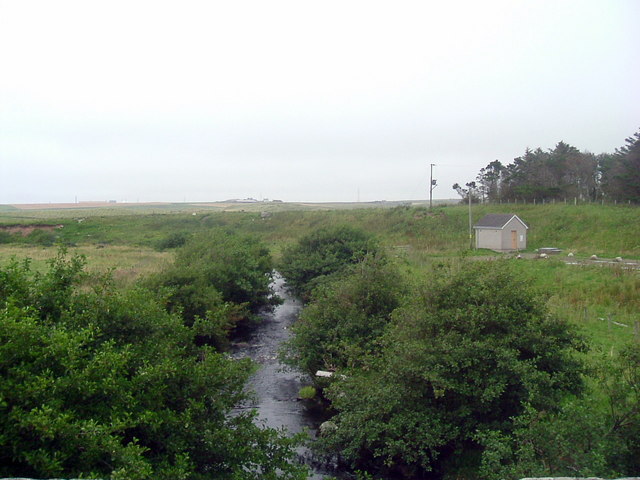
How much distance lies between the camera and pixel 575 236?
44.0 metres

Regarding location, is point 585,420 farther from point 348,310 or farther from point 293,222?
point 293,222

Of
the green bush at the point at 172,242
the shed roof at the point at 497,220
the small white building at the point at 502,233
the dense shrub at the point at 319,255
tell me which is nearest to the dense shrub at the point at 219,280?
the dense shrub at the point at 319,255

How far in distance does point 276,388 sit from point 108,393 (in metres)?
11.3

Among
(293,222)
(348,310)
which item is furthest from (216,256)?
(293,222)

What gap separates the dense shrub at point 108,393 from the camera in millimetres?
6281

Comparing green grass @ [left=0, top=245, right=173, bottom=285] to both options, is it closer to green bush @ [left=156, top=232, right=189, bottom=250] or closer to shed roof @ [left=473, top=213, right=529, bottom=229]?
green bush @ [left=156, top=232, right=189, bottom=250]

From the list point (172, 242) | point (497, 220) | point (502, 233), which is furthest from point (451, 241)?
point (172, 242)

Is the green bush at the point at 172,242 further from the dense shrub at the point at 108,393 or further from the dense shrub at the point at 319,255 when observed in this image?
the dense shrub at the point at 108,393

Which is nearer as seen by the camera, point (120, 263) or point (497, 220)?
point (120, 263)

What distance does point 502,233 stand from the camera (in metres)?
41.1

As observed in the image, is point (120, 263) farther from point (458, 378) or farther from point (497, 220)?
point (497, 220)

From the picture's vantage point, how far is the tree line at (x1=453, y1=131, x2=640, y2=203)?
51750 mm

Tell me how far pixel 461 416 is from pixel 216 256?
21.1 m

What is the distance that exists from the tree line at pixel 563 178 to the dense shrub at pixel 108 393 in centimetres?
4664
